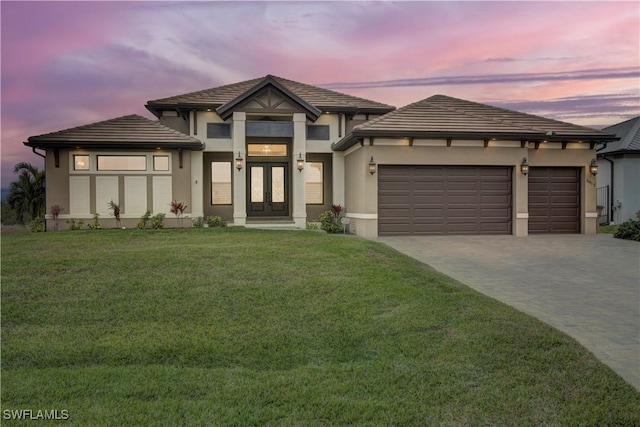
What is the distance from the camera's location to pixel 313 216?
60.0 ft

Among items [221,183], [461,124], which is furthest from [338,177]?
[461,124]

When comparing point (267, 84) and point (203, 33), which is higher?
point (203, 33)

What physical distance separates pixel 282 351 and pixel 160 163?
13867mm

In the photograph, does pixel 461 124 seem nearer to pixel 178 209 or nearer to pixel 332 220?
pixel 332 220

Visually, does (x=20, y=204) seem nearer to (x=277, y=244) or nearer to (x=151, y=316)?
(x=277, y=244)

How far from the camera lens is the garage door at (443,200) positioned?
14992mm

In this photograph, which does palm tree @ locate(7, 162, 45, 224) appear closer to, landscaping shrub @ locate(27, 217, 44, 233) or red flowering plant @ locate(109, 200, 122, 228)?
landscaping shrub @ locate(27, 217, 44, 233)

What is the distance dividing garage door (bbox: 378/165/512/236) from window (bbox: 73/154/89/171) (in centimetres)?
1150

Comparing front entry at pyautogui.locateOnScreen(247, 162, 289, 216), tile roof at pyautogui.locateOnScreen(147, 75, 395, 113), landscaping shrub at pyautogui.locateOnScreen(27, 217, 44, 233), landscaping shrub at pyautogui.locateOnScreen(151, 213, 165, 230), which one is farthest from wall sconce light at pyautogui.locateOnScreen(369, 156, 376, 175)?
landscaping shrub at pyautogui.locateOnScreen(27, 217, 44, 233)

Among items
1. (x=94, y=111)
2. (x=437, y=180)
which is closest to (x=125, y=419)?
(x=437, y=180)

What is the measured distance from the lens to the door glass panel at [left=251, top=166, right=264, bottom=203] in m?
18.2

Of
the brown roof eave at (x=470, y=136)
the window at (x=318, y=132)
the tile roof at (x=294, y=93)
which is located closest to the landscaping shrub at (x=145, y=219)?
the tile roof at (x=294, y=93)

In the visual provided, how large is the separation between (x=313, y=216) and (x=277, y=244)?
792 cm

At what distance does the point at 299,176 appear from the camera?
16953 mm
